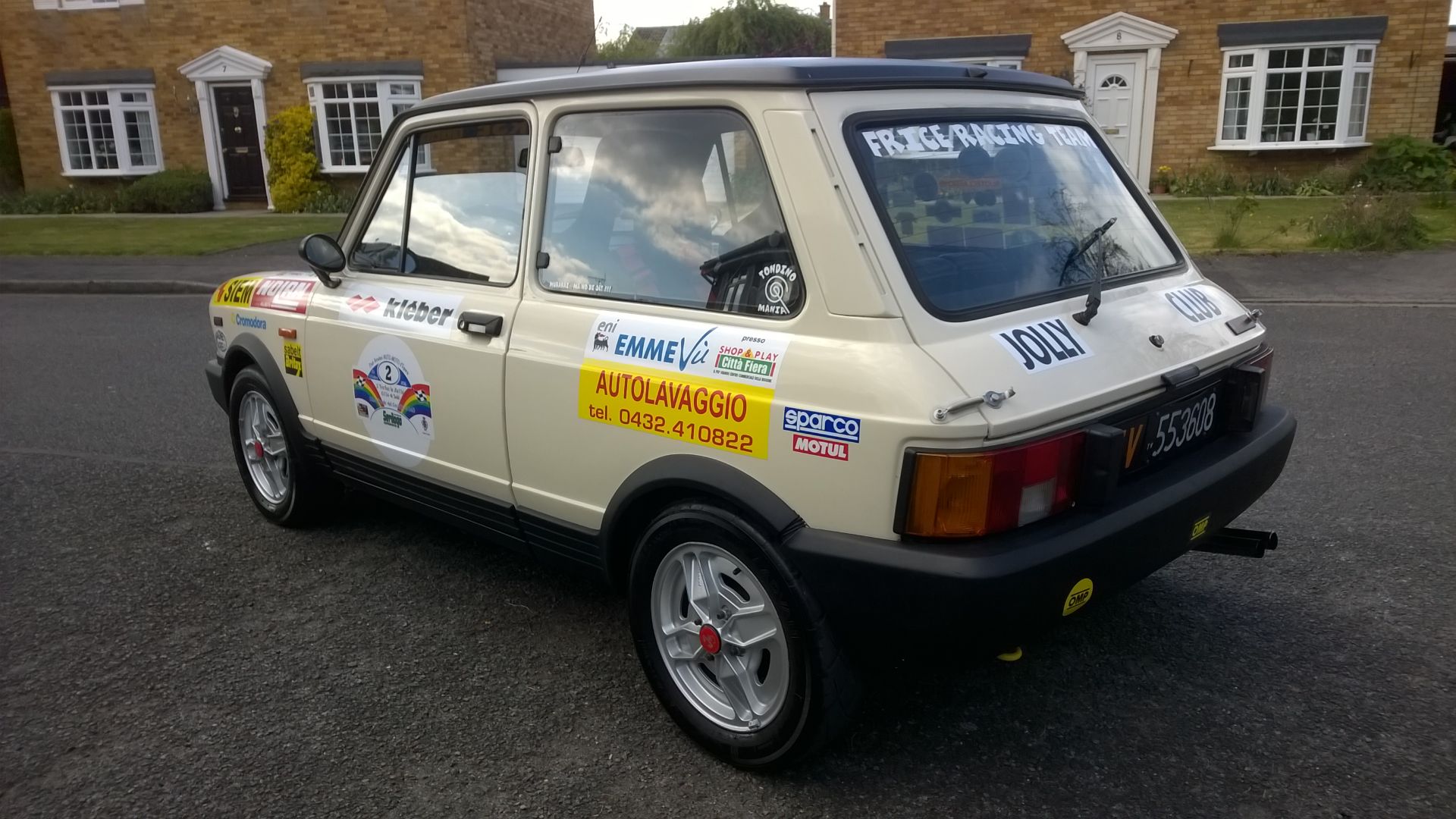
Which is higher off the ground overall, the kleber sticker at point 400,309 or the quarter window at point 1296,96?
the quarter window at point 1296,96

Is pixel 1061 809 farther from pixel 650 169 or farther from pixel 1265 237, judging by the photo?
pixel 1265 237

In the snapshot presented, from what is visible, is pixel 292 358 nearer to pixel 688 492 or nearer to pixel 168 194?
pixel 688 492

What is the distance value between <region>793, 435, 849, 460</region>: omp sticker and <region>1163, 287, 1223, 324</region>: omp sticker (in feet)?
4.38

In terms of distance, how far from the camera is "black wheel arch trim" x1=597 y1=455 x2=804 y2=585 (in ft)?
8.61

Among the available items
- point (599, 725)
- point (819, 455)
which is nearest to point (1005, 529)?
point (819, 455)

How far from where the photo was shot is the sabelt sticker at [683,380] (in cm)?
270

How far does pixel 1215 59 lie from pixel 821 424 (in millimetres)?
19912

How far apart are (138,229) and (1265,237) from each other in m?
17.6

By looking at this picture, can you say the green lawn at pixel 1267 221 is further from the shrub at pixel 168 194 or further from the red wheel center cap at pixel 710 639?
Result: the shrub at pixel 168 194

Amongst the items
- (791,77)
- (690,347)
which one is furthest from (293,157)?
(791,77)

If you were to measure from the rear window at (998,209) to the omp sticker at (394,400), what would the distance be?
1.78 m

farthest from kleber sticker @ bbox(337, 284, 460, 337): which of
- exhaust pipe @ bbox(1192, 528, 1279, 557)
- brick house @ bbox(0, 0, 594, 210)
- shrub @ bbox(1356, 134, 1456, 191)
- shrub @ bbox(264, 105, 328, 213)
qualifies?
shrub @ bbox(264, 105, 328, 213)

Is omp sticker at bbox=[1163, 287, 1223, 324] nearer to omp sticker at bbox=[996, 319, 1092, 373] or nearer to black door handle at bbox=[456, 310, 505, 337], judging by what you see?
omp sticker at bbox=[996, 319, 1092, 373]

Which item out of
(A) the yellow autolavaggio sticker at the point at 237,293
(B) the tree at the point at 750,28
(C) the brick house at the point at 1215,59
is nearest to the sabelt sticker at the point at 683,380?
(A) the yellow autolavaggio sticker at the point at 237,293
